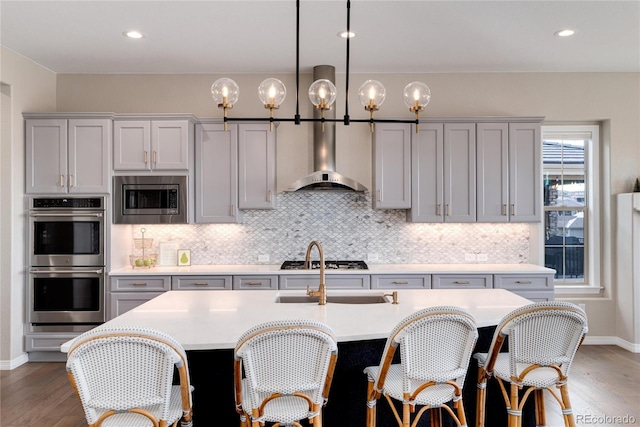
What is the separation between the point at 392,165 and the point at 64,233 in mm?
3217

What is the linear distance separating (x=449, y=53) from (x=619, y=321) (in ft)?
11.0

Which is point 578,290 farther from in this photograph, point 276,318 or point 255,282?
point 276,318

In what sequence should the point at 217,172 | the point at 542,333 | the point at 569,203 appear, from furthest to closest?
the point at 569,203, the point at 217,172, the point at 542,333

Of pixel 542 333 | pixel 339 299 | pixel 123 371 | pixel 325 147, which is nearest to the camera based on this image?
pixel 123 371

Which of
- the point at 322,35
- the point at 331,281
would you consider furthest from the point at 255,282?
the point at 322,35

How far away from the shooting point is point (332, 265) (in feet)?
15.5

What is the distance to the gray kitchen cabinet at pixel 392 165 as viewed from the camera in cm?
471

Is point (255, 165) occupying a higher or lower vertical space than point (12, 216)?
higher

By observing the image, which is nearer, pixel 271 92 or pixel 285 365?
pixel 285 365

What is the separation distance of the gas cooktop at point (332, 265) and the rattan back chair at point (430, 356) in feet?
8.36

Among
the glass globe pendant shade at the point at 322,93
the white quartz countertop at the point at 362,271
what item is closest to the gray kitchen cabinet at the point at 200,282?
the white quartz countertop at the point at 362,271

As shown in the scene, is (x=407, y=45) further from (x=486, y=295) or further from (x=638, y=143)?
(x=638, y=143)

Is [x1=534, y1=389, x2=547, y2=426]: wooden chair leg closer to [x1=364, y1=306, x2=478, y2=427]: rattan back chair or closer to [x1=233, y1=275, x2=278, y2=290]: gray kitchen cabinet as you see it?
[x1=364, y1=306, x2=478, y2=427]: rattan back chair

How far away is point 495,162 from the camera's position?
4715mm
